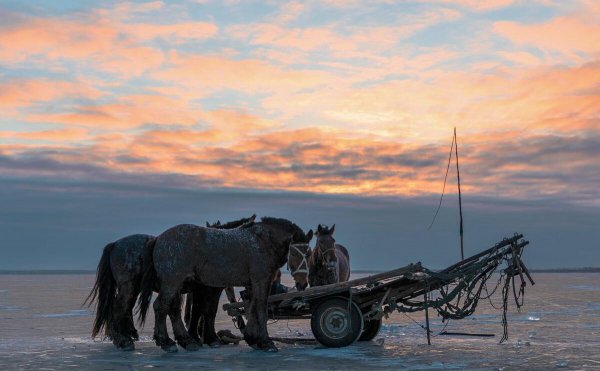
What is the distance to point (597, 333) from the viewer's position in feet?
56.7

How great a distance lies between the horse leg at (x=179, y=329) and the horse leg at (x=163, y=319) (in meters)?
0.12

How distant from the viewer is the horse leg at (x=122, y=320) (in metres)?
13.4

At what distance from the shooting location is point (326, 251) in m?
14.9

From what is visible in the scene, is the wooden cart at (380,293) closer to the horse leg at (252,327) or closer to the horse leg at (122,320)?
the horse leg at (252,327)

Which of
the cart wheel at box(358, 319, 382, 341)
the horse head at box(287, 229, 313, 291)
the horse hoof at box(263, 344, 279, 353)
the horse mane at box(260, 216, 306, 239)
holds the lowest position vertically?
the horse hoof at box(263, 344, 279, 353)

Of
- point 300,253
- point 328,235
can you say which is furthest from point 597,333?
point 300,253

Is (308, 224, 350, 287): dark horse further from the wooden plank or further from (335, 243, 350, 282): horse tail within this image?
(335, 243, 350, 282): horse tail

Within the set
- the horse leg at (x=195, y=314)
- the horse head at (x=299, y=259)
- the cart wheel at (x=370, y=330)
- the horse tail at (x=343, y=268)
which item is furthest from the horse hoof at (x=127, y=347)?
the horse tail at (x=343, y=268)

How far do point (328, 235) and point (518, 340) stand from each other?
15.4 ft

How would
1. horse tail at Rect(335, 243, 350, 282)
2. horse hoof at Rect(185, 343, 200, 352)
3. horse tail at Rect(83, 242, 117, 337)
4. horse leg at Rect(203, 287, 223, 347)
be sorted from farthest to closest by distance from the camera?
1. horse tail at Rect(335, 243, 350, 282)
2. horse leg at Rect(203, 287, 223, 347)
3. horse tail at Rect(83, 242, 117, 337)
4. horse hoof at Rect(185, 343, 200, 352)

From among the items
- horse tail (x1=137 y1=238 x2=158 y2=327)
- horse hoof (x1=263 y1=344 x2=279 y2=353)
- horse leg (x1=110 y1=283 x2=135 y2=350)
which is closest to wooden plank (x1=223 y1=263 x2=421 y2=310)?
horse hoof (x1=263 y1=344 x2=279 y2=353)

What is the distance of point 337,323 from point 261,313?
1.48 metres

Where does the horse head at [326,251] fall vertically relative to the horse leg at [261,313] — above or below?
above

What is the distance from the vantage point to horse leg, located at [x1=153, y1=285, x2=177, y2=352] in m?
12.9
